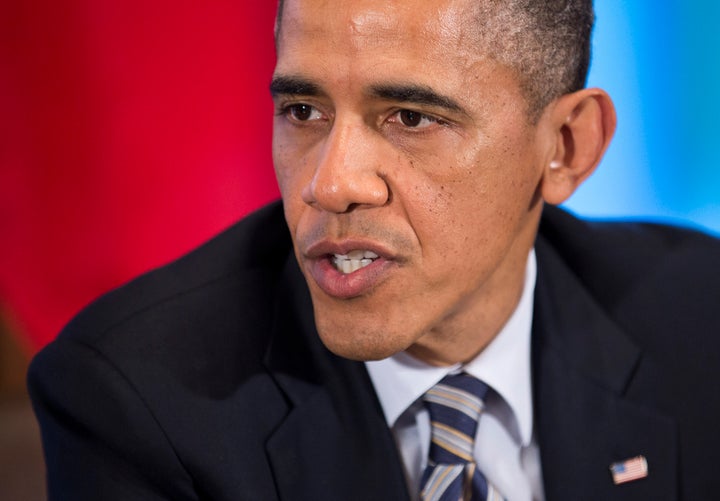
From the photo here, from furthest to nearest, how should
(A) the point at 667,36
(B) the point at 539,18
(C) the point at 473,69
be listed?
(A) the point at 667,36, (B) the point at 539,18, (C) the point at 473,69

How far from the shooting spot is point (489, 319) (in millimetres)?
1843

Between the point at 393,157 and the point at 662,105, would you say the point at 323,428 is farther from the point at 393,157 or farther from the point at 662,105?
the point at 662,105

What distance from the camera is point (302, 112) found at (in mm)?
1604

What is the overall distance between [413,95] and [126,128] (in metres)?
1.50

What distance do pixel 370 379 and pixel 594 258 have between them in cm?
72

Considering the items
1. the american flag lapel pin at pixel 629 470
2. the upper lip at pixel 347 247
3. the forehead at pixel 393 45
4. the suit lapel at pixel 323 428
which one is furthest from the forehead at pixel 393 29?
the american flag lapel pin at pixel 629 470

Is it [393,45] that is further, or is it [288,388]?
[288,388]

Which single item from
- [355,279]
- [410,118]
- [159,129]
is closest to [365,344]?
[355,279]

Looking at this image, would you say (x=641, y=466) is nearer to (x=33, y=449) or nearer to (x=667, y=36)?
(x=667, y=36)

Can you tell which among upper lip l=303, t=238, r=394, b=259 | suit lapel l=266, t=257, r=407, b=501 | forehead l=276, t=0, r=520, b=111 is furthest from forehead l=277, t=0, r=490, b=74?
suit lapel l=266, t=257, r=407, b=501

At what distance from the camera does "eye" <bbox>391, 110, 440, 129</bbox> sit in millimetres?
1503

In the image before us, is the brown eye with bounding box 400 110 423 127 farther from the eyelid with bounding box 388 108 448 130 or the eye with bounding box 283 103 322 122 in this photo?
the eye with bounding box 283 103 322 122

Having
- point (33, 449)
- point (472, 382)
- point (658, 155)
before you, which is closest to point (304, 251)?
point (472, 382)

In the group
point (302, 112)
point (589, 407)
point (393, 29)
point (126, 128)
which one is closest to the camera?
point (393, 29)
